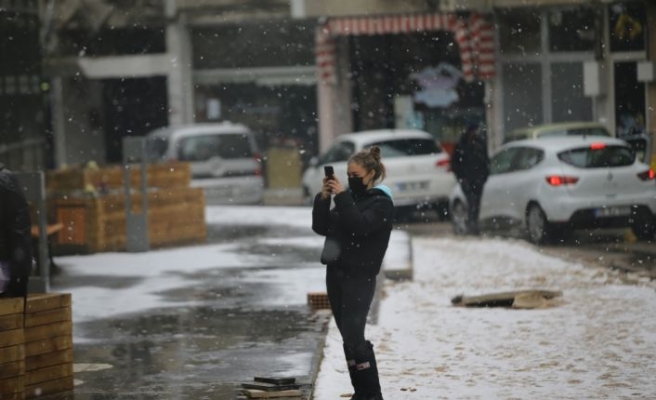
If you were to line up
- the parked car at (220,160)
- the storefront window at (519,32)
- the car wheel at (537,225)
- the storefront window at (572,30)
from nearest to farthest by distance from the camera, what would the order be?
1. the car wheel at (537,225)
2. the parked car at (220,160)
3. the storefront window at (572,30)
4. the storefront window at (519,32)

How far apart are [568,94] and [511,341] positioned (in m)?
23.3

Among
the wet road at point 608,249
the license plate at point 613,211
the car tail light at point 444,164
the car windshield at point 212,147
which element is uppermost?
the car windshield at point 212,147

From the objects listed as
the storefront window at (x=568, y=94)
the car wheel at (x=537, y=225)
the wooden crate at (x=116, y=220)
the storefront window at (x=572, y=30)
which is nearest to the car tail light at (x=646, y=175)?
the car wheel at (x=537, y=225)

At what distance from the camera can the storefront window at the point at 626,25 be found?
31422 millimetres

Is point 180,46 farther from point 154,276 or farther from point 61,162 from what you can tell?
point 154,276

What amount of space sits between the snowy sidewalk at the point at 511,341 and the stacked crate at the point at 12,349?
184 centimetres

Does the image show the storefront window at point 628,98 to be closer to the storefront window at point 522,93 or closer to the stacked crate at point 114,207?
the storefront window at point 522,93

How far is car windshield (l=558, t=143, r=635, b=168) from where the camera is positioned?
64.0ft

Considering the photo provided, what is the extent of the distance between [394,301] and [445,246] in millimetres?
6262

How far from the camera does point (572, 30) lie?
3372 cm

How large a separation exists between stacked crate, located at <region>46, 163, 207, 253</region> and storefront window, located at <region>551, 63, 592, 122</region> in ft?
49.7

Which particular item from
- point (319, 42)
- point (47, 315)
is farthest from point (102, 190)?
point (319, 42)

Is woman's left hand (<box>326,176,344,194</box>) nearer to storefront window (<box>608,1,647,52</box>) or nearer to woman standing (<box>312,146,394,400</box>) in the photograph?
woman standing (<box>312,146,394,400</box>)

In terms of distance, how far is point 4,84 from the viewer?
2612 centimetres
